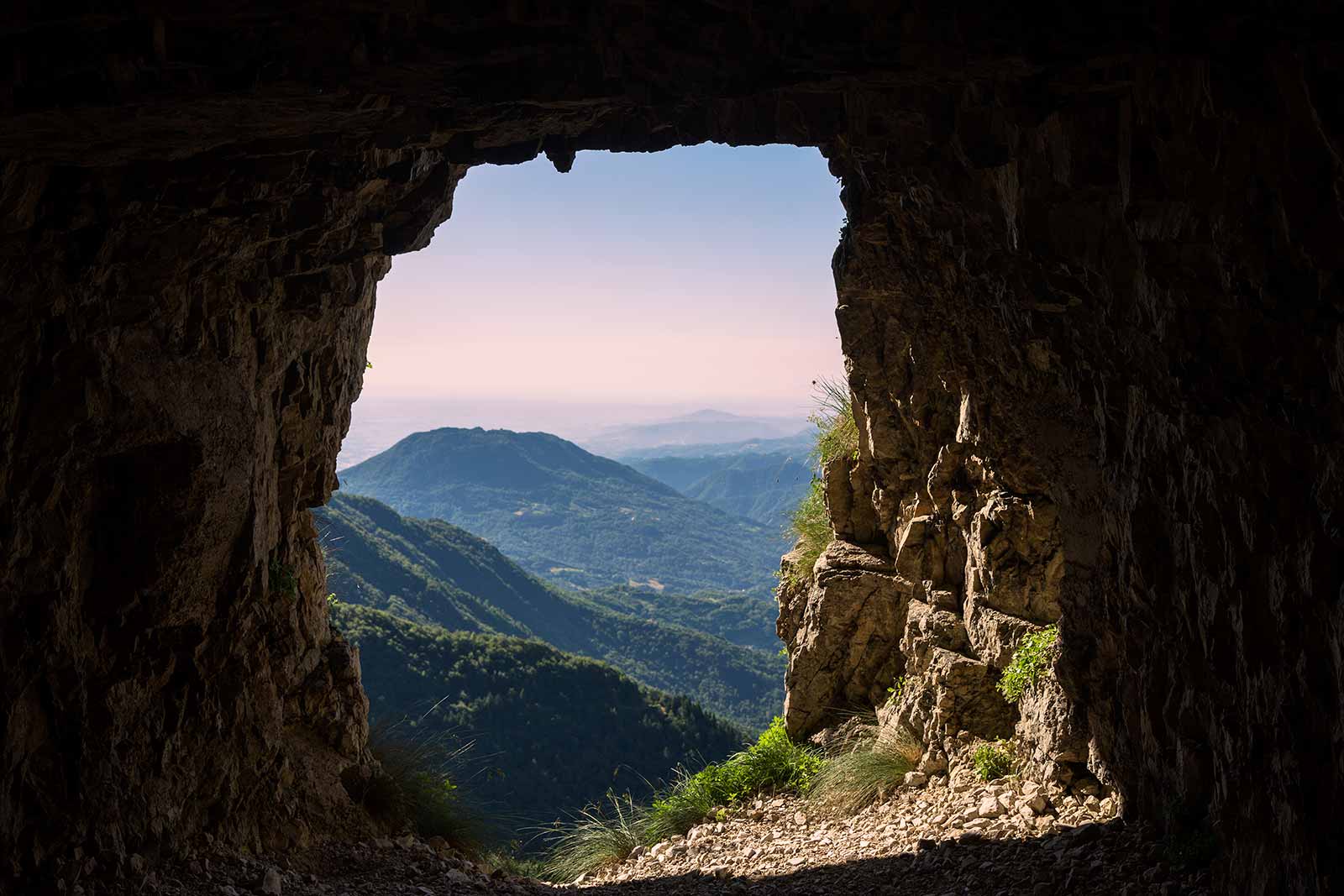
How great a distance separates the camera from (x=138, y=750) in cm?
534

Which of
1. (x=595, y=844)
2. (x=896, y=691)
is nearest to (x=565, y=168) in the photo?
(x=896, y=691)

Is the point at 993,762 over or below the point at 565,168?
below

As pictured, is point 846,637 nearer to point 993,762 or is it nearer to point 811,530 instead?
point 811,530

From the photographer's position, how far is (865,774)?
8.73 m

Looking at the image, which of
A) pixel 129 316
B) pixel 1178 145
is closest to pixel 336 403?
pixel 129 316

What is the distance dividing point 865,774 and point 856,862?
73.9 inches

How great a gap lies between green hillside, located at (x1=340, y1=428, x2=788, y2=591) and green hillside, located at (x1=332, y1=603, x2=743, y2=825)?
86.4 m

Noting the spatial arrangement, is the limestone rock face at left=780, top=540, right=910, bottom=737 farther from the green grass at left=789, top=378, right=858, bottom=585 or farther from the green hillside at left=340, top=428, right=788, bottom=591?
the green hillside at left=340, top=428, right=788, bottom=591

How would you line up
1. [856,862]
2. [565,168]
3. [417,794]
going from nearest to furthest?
1. [565,168]
2. [856,862]
3. [417,794]

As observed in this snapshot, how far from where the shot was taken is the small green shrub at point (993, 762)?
25.1ft

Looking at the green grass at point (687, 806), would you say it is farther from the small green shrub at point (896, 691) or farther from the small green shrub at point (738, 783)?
the small green shrub at point (896, 691)

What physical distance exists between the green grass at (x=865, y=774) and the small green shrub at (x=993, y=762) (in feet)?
3.18

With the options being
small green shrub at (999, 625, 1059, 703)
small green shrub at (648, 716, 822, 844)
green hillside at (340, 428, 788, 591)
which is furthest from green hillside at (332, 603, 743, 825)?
green hillside at (340, 428, 788, 591)

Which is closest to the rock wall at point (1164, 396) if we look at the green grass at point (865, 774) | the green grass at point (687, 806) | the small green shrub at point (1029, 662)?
the small green shrub at point (1029, 662)
